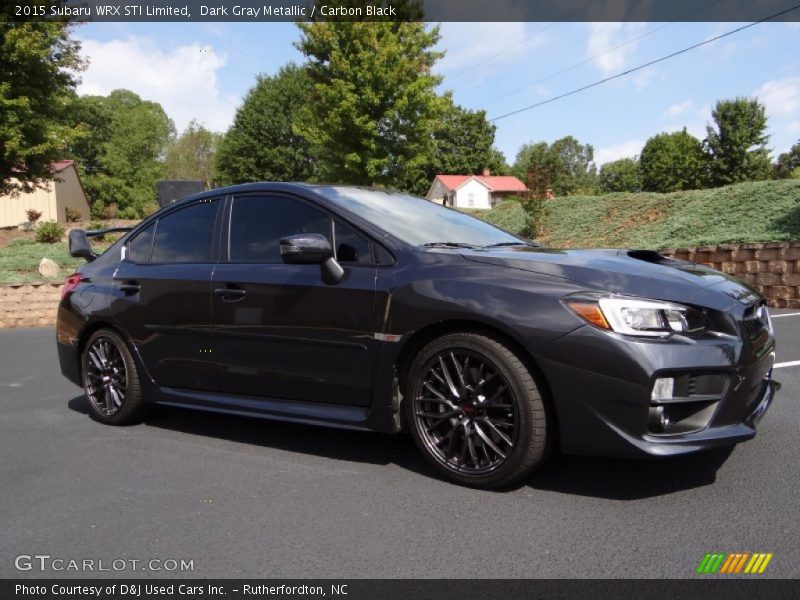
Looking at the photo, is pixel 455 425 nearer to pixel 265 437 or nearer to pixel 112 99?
pixel 265 437

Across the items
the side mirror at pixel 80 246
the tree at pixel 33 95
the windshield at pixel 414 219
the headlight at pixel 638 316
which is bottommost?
the headlight at pixel 638 316

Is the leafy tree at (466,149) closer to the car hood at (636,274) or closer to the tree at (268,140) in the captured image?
the tree at (268,140)

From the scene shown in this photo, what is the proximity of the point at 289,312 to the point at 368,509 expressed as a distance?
3.91ft

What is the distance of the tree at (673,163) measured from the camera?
46.5 m

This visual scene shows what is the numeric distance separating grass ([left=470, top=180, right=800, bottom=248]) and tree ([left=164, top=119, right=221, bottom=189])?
52.9m

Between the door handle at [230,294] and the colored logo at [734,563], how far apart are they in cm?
270

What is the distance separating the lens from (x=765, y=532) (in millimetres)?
2672

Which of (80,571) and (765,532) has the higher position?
(765,532)

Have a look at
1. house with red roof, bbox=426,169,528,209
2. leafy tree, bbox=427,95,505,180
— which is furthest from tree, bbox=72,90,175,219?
leafy tree, bbox=427,95,505,180

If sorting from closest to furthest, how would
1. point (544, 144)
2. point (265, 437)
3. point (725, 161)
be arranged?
point (265, 437)
point (725, 161)
point (544, 144)

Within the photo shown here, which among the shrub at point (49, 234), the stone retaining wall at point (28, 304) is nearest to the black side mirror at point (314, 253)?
the stone retaining wall at point (28, 304)

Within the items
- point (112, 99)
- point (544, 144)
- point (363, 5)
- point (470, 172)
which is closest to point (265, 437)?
point (363, 5)

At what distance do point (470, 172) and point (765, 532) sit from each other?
78.9 m
